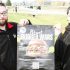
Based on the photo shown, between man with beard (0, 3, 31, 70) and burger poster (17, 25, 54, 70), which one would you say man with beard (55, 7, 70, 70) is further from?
man with beard (0, 3, 31, 70)

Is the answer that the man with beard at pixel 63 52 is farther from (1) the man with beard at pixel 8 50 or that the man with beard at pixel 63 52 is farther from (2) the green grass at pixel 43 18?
(2) the green grass at pixel 43 18

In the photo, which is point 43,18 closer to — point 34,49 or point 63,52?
point 63,52

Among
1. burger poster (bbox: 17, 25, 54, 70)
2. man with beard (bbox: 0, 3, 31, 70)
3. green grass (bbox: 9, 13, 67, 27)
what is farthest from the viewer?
green grass (bbox: 9, 13, 67, 27)

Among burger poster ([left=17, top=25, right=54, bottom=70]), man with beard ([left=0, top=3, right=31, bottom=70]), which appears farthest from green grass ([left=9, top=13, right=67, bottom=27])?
burger poster ([left=17, top=25, right=54, bottom=70])

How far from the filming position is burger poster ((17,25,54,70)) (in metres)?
2.35

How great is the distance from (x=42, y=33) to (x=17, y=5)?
1028 mm

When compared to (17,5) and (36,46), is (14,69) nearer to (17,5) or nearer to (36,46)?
(36,46)

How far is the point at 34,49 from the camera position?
2363 mm

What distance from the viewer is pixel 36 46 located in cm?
238

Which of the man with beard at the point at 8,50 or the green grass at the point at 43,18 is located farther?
the green grass at the point at 43,18

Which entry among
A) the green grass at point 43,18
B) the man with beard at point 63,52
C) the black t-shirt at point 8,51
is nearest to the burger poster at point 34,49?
A: the black t-shirt at point 8,51

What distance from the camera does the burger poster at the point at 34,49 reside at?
2354 mm

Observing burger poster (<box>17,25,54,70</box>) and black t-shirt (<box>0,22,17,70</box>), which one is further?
black t-shirt (<box>0,22,17,70</box>)

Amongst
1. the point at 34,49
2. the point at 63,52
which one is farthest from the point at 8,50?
the point at 63,52
